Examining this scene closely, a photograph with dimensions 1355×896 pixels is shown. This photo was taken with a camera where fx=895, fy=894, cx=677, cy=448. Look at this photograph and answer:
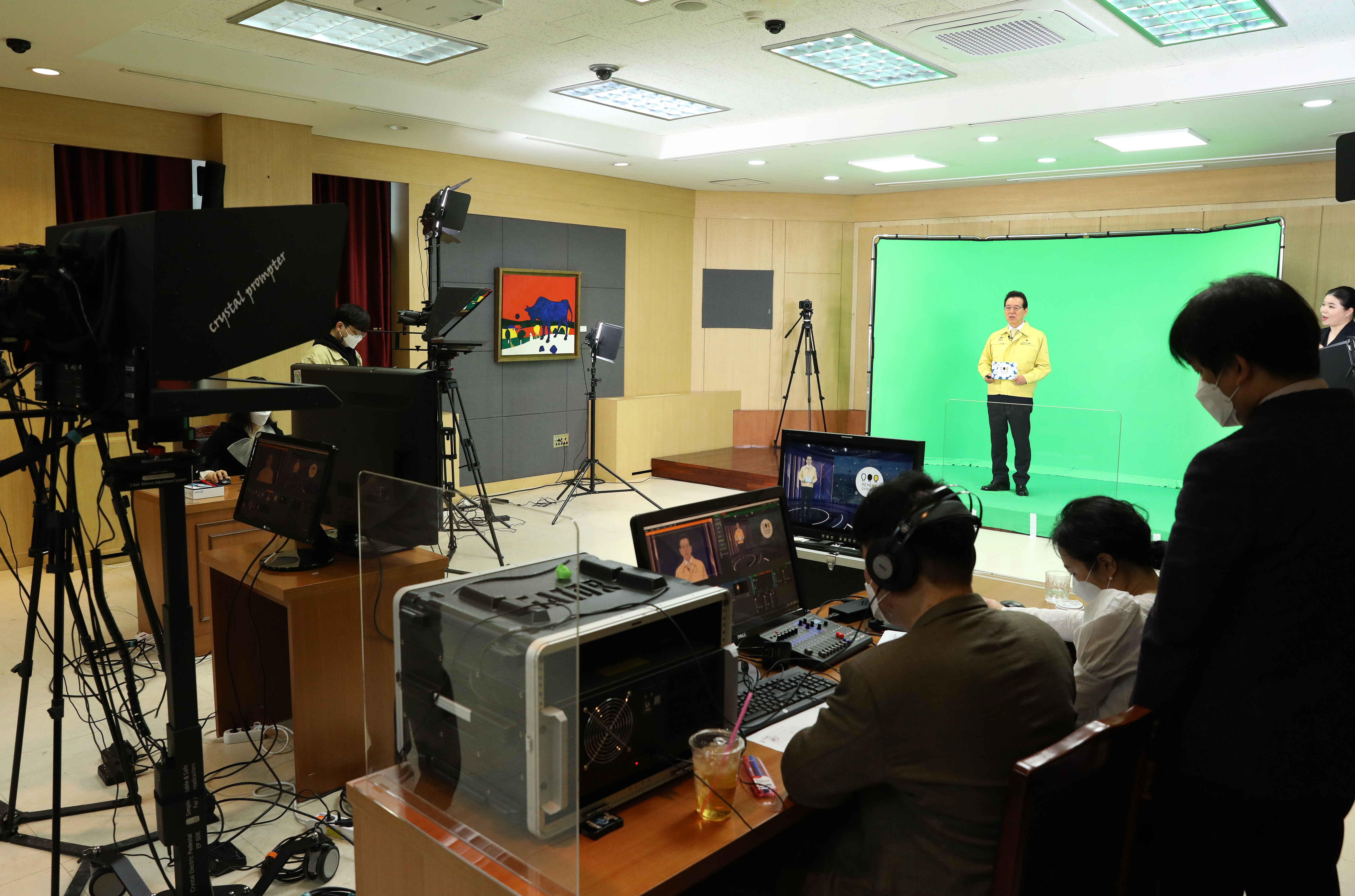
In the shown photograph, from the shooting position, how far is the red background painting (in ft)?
24.2

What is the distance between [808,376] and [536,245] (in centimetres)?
326

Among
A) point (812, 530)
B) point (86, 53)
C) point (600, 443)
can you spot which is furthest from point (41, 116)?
point (812, 530)

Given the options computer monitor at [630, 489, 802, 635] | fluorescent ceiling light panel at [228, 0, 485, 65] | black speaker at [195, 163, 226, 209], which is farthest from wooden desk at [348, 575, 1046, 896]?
fluorescent ceiling light panel at [228, 0, 485, 65]

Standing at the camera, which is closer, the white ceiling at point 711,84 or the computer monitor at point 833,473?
the computer monitor at point 833,473

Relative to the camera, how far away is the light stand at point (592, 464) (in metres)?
7.15

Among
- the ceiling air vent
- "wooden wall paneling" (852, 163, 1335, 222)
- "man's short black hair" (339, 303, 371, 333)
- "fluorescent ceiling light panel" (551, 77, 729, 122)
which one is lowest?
"man's short black hair" (339, 303, 371, 333)

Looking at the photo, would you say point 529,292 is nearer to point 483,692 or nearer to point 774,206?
point 774,206

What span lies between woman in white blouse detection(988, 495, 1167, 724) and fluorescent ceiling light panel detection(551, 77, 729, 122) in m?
4.44

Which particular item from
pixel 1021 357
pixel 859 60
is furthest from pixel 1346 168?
pixel 1021 357

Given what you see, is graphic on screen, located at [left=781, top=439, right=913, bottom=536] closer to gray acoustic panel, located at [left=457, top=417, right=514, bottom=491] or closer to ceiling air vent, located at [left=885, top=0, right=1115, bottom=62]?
ceiling air vent, located at [left=885, top=0, right=1115, bottom=62]

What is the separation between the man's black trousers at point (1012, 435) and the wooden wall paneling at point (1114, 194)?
4598mm

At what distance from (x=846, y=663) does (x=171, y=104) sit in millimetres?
5802

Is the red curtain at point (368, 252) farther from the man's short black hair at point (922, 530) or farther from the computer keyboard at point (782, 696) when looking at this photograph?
the man's short black hair at point (922, 530)

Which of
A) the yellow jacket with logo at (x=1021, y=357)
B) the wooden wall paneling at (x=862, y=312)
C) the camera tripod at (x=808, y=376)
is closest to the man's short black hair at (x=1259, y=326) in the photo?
the yellow jacket with logo at (x=1021, y=357)
